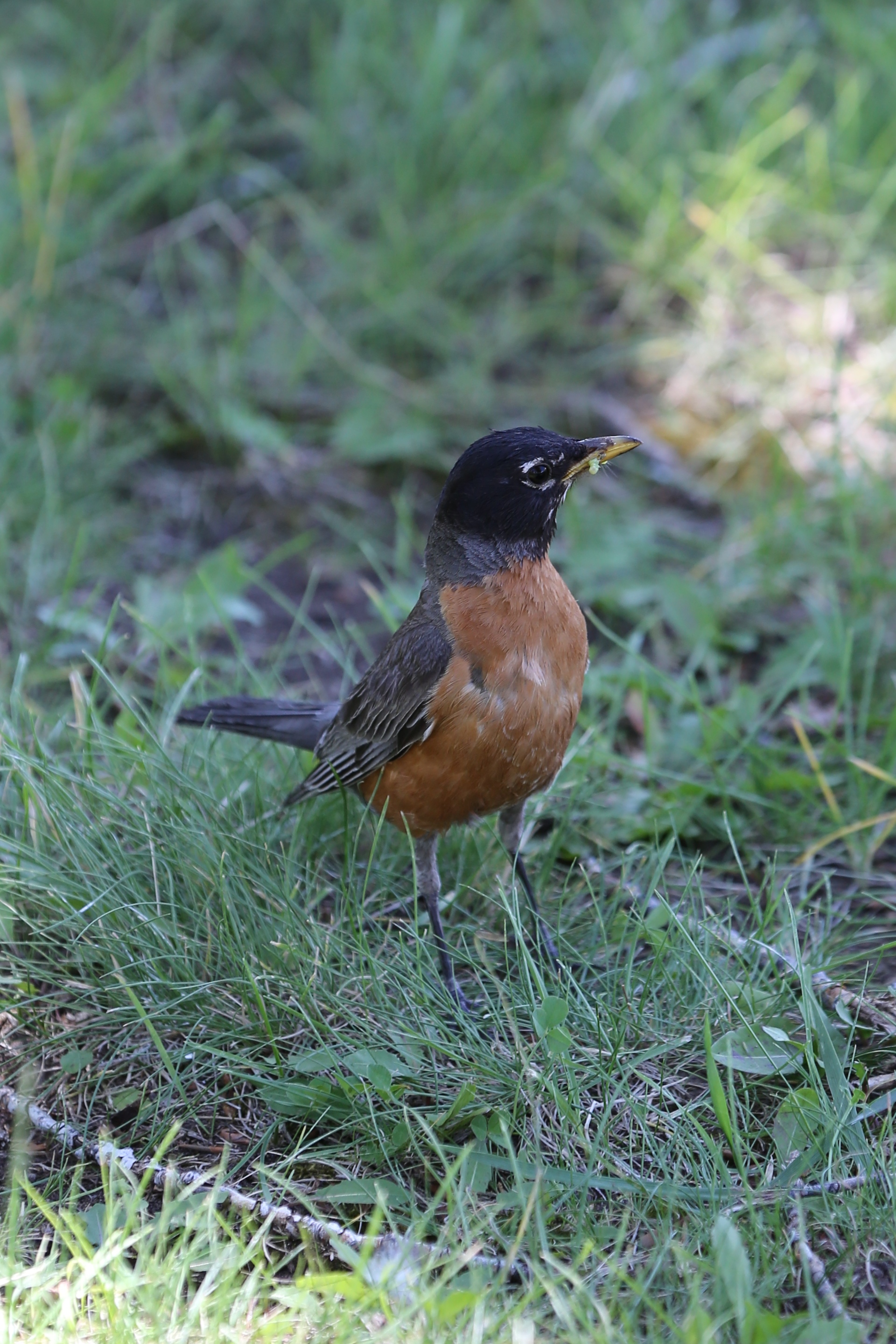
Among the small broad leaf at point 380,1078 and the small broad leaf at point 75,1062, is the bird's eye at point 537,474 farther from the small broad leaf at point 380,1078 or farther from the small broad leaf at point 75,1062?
the small broad leaf at point 75,1062

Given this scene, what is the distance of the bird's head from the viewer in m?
3.12

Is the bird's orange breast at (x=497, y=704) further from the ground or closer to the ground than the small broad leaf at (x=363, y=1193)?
further from the ground

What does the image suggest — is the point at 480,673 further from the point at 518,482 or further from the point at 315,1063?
the point at 315,1063

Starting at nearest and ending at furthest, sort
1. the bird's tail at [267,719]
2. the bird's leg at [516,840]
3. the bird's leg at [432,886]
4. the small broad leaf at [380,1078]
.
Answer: the small broad leaf at [380,1078], the bird's leg at [432,886], the bird's leg at [516,840], the bird's tail at [267,719]

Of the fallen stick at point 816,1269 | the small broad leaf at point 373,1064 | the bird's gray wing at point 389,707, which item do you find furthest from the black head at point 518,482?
the fallen stick at point 816,1269

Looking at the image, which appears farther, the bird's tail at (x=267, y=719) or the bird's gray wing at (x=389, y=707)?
the bird's tail at (x=267, y=719)

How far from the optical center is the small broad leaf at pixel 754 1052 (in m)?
2.59

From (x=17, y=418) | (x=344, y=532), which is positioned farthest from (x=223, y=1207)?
(x=17, y=418)

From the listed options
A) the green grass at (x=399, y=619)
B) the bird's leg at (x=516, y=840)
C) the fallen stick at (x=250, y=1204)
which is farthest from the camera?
the bird's leg at (x=516, y=840)

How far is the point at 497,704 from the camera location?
299cm

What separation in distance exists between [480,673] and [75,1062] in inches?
48.7

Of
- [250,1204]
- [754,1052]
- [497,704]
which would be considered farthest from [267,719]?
[754,1052]

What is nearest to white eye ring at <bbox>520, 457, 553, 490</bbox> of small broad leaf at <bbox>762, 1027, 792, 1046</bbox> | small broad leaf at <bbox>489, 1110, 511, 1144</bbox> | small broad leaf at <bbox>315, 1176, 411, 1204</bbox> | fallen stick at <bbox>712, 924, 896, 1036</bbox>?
fallen stick at <bbox>712, 924, 896, 1036</bbox>

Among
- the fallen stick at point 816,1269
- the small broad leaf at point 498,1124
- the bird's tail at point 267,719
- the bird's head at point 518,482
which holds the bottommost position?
the fallen stick at point 816,1269
